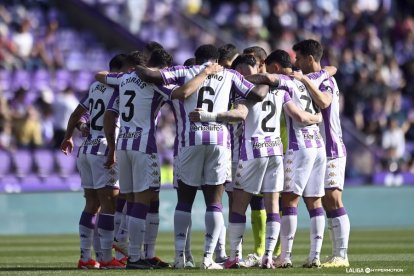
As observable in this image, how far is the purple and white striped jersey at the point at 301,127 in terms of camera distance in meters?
13.8

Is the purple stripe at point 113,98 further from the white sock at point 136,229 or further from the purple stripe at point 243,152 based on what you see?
the purple stripe at point 243,152

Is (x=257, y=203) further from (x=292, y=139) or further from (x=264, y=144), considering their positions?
(x=264, y=144)

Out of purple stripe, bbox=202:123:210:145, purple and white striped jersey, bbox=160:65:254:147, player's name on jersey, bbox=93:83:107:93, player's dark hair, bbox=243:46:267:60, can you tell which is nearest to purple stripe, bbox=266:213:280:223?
purple and white striped jersey, bbox=160:65:254:147

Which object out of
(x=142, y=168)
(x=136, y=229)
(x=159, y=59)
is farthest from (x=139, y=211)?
(x=159, y=59)

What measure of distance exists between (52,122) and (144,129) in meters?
12.0

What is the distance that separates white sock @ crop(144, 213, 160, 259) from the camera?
13883 mm

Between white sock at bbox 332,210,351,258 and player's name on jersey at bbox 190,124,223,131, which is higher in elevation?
player's name on jersey at bbox 190,124,223,131

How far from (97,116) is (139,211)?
1644 mm

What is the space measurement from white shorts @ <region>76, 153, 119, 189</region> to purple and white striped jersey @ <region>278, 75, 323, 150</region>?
227 cm

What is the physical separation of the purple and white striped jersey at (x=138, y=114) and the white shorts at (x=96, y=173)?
816 millimetres

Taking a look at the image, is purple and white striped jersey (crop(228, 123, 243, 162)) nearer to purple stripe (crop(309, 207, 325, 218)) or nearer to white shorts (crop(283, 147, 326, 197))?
white shorts (crop(283, 147, 326, 197))

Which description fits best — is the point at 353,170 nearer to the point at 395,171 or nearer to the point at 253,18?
the point at 395,171

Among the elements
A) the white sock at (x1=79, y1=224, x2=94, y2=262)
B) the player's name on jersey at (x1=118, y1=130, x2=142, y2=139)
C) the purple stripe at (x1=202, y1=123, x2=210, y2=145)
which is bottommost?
the white sock at (x1=79, y1=224, x2=94, y2=262)

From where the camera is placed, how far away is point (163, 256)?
1645 centimetres
